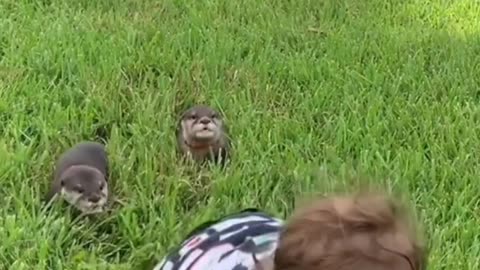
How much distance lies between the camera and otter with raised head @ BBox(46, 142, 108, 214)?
301 cm

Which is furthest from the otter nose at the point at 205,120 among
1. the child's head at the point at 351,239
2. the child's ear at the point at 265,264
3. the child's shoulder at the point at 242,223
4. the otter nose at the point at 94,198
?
the child's head at the point at 351,239

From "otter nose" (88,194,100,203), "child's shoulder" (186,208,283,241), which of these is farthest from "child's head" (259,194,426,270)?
"otter nose" (88,194,100,203)

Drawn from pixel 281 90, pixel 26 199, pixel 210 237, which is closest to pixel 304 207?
pixel 210 237

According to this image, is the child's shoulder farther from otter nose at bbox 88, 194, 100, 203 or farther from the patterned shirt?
otter nose at bbox 88, 194, 100, 203

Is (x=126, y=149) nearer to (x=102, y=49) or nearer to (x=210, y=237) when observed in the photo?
(x=102, y=49)

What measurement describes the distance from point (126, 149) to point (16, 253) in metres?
0.66

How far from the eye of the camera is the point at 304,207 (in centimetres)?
178

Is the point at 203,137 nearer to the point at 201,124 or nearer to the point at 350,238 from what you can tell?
the point at 201,124

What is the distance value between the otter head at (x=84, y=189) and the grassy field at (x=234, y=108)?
0.04m

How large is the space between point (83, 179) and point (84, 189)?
0.22 ft

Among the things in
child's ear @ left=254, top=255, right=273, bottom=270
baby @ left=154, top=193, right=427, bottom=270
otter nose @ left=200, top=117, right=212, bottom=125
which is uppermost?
baby @ left=154, top=193, right=427, bottom=270

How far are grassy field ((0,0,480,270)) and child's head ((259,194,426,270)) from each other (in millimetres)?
881

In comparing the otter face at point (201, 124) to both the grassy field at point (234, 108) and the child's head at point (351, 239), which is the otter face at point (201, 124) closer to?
the grassy field at point (234, 108)

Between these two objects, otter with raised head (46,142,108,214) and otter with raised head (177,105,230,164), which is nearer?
otter with raised head (46,142,108,214)
